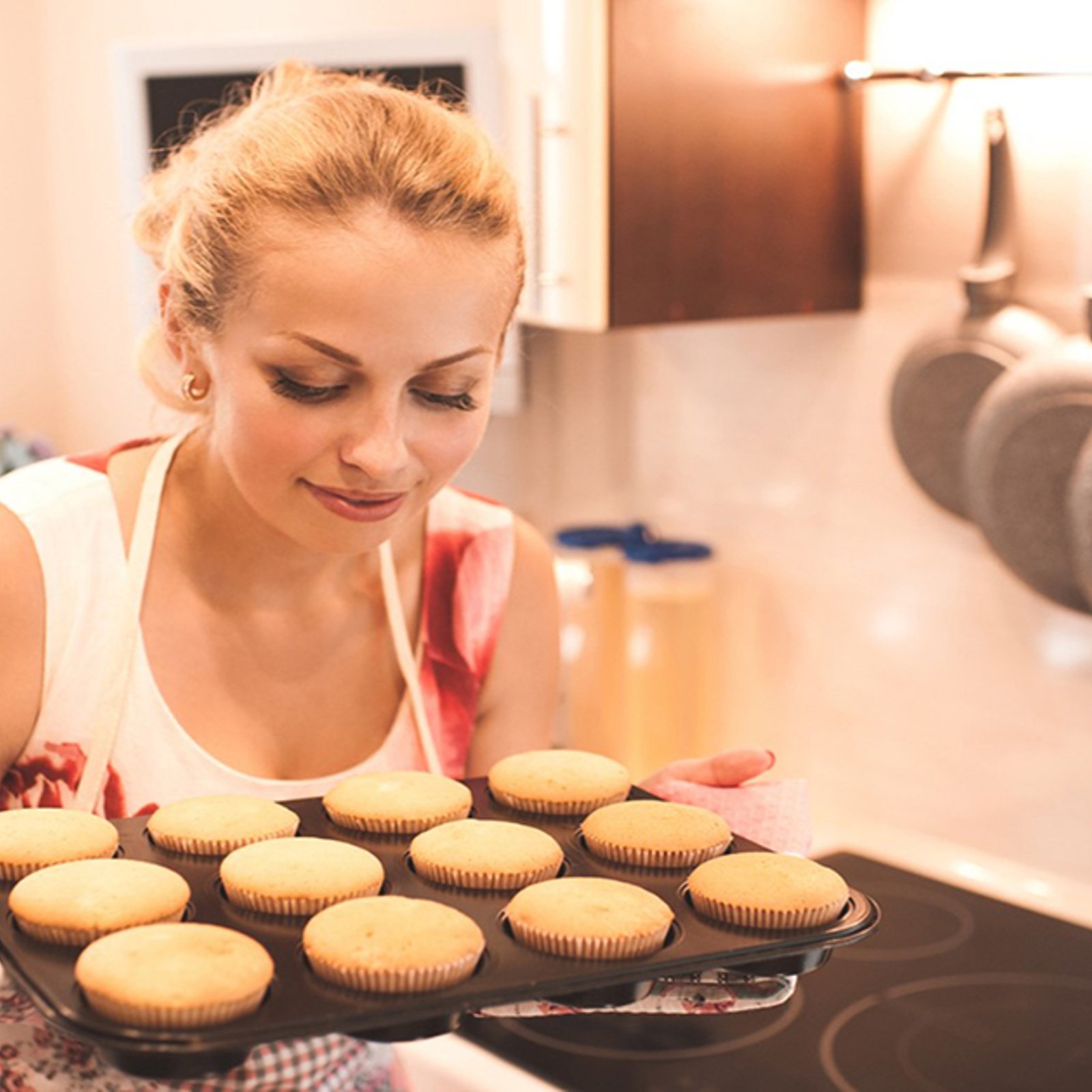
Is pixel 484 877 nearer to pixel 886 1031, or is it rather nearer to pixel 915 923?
pixel 886 1031

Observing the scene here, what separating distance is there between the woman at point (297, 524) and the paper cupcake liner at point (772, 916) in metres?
0.23

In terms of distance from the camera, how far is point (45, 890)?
0.86 meters

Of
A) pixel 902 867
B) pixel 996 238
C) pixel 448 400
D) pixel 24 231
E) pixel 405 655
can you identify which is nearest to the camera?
pixel 448 400

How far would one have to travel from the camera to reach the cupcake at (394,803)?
1.02 metres

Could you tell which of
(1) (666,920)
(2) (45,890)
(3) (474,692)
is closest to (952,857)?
(3) (474,692)

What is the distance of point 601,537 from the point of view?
213 cm

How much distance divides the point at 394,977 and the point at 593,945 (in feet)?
0.35

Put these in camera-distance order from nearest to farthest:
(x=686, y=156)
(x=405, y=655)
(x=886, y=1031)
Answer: (x=405, y=655) → (x=886, y=1031) → (x=686, y=156)

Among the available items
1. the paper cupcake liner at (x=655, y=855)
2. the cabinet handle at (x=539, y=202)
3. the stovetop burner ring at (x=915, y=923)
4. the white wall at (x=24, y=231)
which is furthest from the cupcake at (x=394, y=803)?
the white wall at (x=24, y=231)

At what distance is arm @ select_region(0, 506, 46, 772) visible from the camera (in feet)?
3.78

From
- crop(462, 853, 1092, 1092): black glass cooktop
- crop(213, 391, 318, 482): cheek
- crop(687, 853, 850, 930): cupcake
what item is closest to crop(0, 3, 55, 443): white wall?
crop(462, 853, 1092, 1092): black glass cooktop

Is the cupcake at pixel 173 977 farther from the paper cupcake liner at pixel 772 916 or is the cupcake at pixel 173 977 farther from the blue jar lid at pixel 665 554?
the blue jar lid at pixel 665 554

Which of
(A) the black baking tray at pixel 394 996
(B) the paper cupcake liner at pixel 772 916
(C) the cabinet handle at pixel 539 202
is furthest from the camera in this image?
(C) the cabinet handle at pixel 539 202

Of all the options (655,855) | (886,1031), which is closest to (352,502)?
(655,855)
